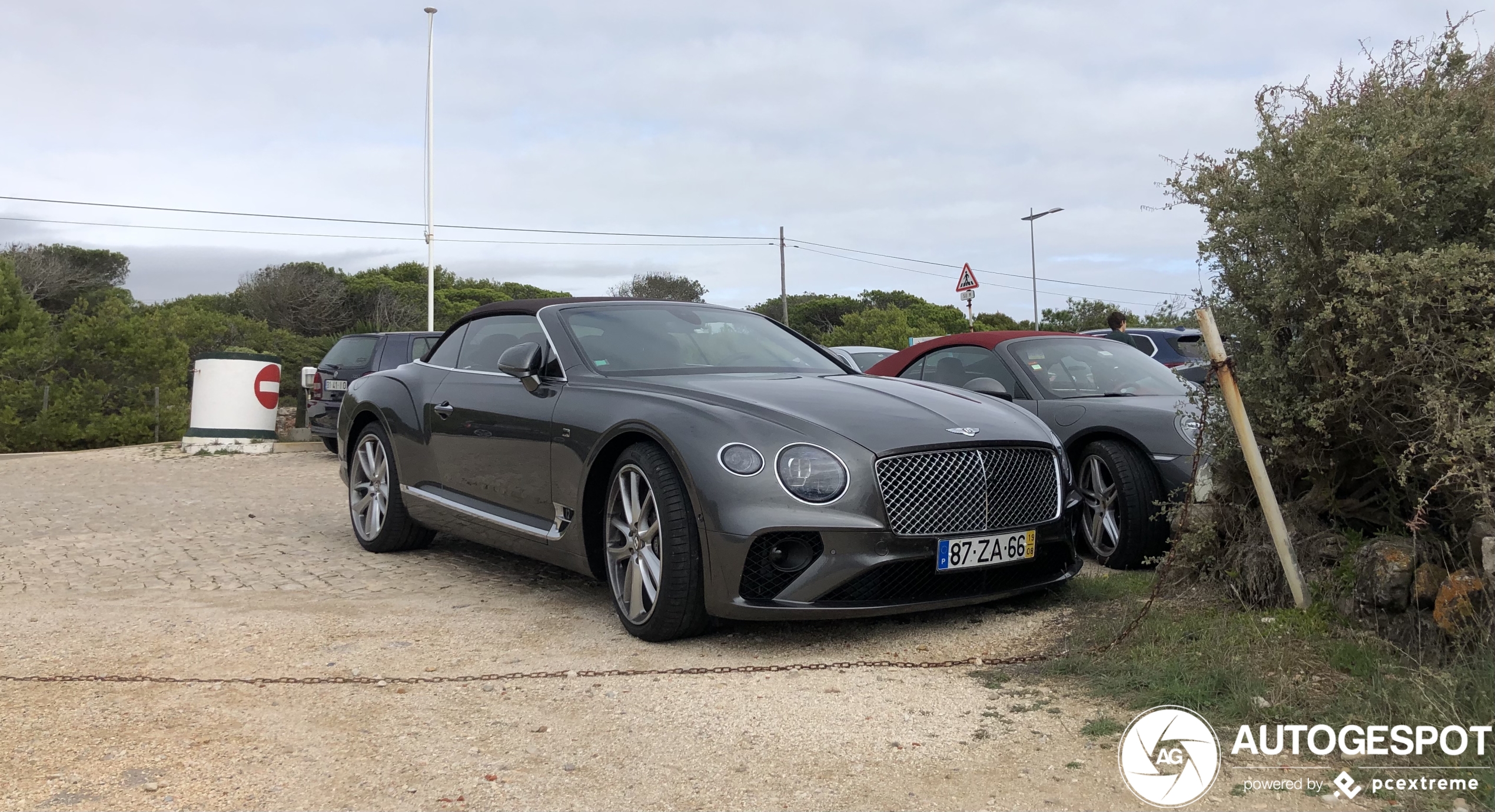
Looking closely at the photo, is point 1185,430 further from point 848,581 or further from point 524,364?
point 524,364

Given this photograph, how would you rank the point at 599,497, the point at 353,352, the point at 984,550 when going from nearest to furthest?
the point at 984,550 → the point at 599,497 → the point at 353,352

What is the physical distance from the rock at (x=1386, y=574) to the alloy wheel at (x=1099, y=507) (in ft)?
6.55

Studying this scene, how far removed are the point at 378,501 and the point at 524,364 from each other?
208cm

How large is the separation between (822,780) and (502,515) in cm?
297

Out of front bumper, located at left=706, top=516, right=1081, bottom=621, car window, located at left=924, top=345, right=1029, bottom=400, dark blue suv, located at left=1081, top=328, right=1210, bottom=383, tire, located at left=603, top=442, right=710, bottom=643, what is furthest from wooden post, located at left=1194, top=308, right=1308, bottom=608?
dark blue suv, located at left=1081, top=328, right=1210, bottom=383

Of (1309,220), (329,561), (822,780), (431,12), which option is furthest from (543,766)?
(431,12)

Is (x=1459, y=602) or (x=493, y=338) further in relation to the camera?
(x=493, y=338)

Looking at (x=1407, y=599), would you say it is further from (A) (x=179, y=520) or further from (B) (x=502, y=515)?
(A) (x=179, y=520)

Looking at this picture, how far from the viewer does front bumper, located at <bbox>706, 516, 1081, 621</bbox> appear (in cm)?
434

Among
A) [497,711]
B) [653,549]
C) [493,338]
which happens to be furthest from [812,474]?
[493,338]

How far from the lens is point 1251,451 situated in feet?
13.6

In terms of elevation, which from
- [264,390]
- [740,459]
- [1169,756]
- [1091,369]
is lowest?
Result: [1169,756]

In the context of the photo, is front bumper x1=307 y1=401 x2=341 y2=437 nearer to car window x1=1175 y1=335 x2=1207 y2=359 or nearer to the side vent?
car window x1=1175 y1=335 x2=1207 y2=359

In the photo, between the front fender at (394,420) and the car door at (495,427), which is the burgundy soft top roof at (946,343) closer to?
the car door at (495,427)
